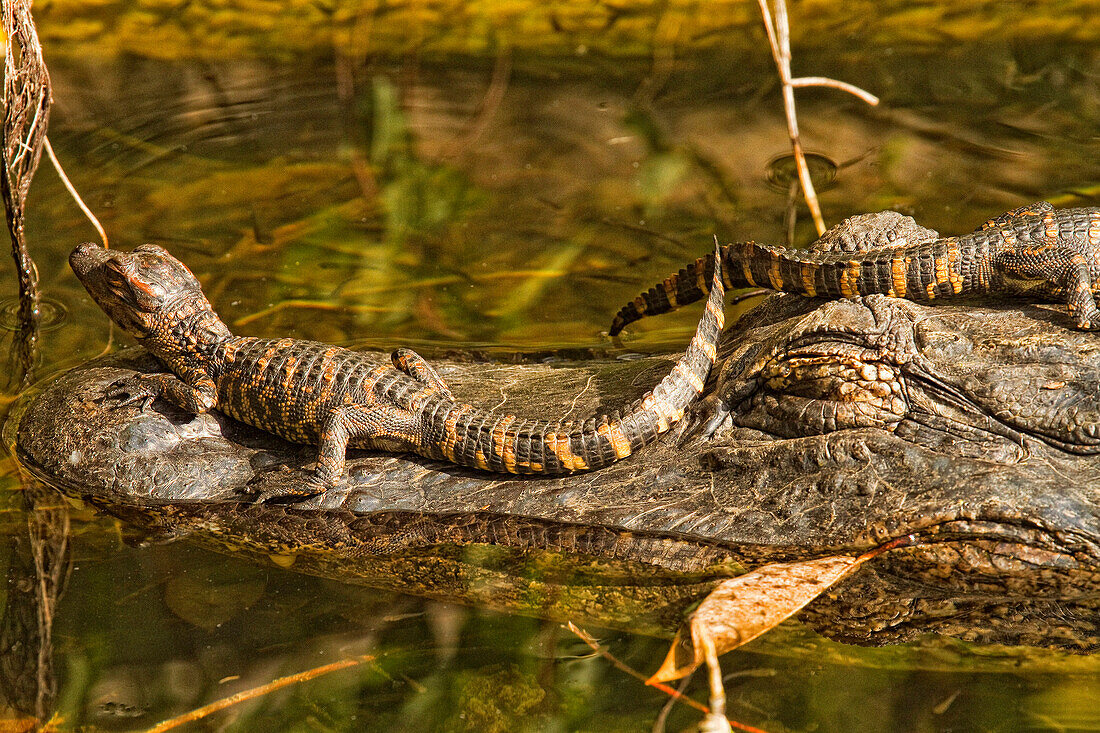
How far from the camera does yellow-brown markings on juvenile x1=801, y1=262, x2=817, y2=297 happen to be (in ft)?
13.1

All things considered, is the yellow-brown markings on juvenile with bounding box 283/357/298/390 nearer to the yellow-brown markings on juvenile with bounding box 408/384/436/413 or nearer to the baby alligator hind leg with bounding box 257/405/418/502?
the baby alligator hind leg with bounding box 257/405/418/502

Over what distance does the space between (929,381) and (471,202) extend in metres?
4.14

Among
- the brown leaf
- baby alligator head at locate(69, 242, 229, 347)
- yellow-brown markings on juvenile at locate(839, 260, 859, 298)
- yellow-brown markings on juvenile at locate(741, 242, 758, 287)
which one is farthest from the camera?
baby alligator head at locate(69, 242, 229, 347)

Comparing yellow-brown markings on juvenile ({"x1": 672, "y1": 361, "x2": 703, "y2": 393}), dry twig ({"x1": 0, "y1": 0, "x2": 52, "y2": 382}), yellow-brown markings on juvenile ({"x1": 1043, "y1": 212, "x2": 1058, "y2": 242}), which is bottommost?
yellow-brown markings on juvenile ({"x1": 672, "y1": 361, "x2": 703, "y2": 393})

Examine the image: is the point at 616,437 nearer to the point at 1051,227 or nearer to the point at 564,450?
the point at 564,450

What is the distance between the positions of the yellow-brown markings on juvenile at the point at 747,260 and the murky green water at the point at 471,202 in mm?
1166

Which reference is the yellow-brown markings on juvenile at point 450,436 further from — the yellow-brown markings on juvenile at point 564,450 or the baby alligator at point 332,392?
the yellow-brown markings on juvenile at point 564,450

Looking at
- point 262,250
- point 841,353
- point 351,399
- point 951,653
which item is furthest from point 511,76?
point 951,653

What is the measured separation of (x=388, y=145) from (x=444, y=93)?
809mm

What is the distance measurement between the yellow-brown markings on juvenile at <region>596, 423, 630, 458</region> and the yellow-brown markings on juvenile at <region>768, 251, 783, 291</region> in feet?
3.25

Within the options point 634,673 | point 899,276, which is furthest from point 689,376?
point 634,673

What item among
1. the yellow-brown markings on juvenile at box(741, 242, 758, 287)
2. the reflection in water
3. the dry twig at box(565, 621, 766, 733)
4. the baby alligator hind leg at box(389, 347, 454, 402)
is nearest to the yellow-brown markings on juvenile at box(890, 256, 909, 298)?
the yellow-brown markings on juvenile at box(741, 242, 758, 287)

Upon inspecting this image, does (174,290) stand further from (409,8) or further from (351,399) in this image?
(409,8)

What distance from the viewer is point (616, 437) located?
373 cm
